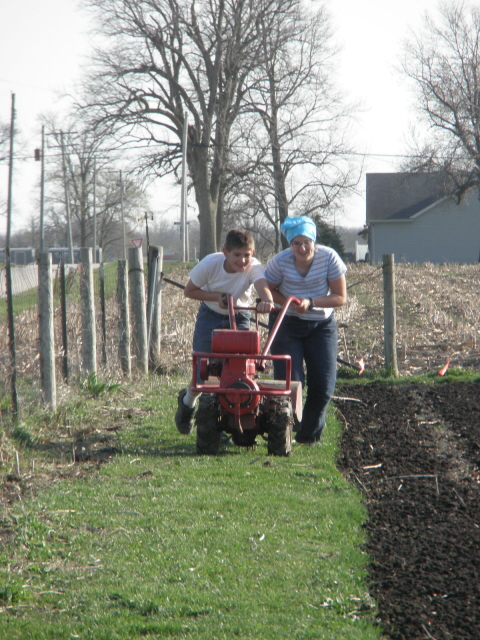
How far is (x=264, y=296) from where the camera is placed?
5.94m

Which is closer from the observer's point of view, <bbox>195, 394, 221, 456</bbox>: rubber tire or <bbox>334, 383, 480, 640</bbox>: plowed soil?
<bbox>334, 383, 480, 640</bbox>: plowed soil

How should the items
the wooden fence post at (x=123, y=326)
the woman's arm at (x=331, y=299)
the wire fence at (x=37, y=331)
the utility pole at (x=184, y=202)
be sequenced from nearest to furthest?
the woman's arm at (x=331, y=299), the wire fence at (x=37, y=331), the wooden fence post at (x=123, y=326), the utility pole at (x=184, y=202)

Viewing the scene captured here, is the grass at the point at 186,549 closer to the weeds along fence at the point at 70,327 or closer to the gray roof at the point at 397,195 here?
the weeds along fence at the point at 70,327

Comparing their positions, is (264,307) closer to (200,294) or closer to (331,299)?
(331,299)

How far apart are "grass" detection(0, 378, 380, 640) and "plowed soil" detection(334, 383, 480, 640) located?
14 cm

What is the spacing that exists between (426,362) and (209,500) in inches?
263

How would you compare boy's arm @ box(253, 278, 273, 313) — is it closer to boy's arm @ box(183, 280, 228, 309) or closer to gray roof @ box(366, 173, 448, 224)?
boy's arm @ box(183, 280, 228, 309)

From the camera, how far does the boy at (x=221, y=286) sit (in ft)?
20.0

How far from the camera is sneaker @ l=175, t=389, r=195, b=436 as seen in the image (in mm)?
6457

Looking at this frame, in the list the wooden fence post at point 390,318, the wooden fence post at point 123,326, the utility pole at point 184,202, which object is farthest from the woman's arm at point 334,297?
the utility pole at point 184,202

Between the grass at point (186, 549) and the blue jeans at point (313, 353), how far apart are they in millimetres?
413

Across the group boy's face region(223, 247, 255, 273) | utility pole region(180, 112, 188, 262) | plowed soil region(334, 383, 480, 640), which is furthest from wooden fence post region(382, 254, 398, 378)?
utility pole region(180, 112, 188, 262)

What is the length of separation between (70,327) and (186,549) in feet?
17.1

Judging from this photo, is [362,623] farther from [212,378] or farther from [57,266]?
[57,266]
